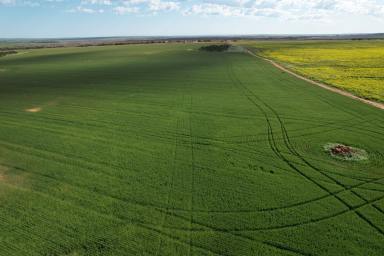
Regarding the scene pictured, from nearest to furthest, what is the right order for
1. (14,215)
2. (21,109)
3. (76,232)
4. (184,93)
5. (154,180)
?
(76,232) < (14,215) < (154,180) < (21,109) < (184,93)

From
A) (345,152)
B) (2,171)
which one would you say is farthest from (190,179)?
(2,171)

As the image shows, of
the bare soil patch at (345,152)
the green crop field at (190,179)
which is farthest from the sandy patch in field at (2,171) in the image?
the bare soil patch at (345,152)

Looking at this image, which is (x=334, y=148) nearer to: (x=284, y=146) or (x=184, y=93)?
(x=284, y=146)

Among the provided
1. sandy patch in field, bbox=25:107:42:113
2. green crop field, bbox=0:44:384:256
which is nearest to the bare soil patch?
green crop field, bbox=0:44:384:256

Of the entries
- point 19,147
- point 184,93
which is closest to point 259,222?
point 19,147

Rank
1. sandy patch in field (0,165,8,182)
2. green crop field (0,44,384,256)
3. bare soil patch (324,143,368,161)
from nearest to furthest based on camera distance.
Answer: green crop field (0,44,384,256) → sandy patch in field (0,165,8,182) → bare soil patch (324,143,368,161)

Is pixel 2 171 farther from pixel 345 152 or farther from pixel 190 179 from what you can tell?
pixel 345 152

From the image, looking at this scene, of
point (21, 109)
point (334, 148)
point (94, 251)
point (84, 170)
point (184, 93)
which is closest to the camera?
point (94, 251)

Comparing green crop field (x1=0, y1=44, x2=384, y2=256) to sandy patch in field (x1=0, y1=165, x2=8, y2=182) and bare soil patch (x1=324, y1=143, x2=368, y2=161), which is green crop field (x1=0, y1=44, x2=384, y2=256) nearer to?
sandy patch in field (x1=0, y1=165, x2=8, y2=182)

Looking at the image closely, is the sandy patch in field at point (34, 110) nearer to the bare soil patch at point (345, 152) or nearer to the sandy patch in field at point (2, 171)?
the sandy patch in field at point (2, 171)
